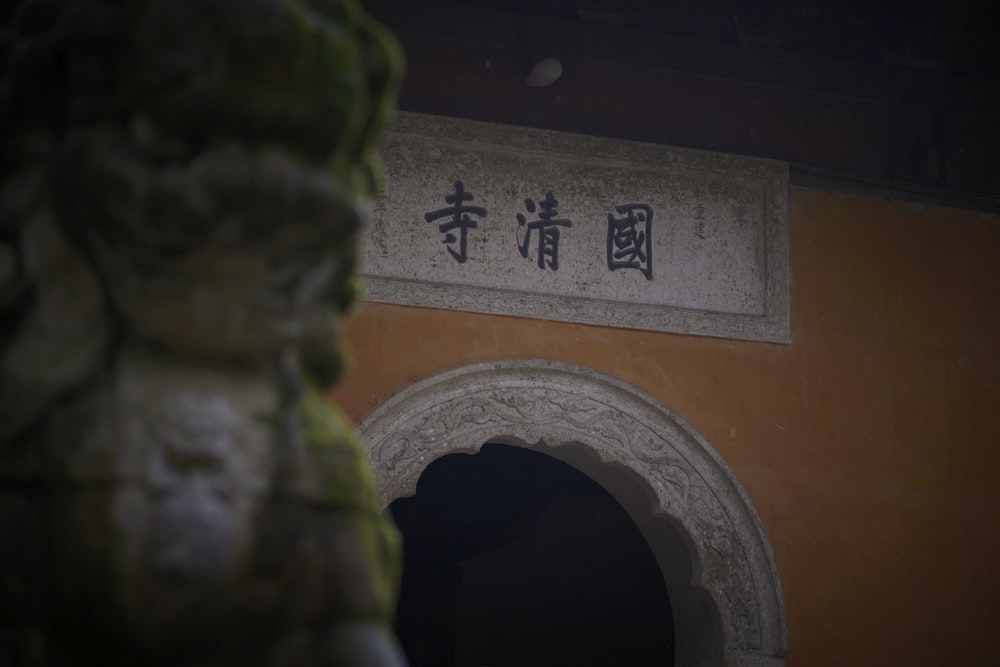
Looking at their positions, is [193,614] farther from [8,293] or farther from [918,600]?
[918,600]

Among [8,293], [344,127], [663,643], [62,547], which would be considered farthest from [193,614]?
[663,643]

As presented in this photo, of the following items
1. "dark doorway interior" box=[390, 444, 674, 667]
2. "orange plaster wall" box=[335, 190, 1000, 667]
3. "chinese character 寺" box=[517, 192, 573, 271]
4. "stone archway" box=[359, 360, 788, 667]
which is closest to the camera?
"stone archway" box=[359, 360, 788, 667]

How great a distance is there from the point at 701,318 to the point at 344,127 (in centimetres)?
407

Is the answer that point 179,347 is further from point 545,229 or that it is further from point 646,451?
point 545,229

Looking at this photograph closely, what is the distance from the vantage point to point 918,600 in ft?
17.7

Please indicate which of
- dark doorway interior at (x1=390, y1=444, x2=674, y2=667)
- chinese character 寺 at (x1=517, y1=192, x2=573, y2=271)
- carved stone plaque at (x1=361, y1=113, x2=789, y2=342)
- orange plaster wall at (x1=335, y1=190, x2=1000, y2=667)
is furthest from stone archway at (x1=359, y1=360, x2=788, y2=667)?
dark doorway interior at (x1=390, y1=444, x2=674, y2=667)

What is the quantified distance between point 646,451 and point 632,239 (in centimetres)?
87

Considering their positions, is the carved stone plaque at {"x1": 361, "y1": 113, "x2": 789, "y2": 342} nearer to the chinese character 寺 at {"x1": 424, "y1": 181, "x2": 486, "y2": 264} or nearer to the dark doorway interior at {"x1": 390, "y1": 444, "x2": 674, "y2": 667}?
the chinese character 寺 at {"x1": 424, "y1": 181, "x2": 486, "y2": 264}

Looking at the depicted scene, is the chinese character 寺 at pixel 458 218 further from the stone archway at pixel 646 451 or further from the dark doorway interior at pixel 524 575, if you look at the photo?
the dark doorway interior at pixel 524 575

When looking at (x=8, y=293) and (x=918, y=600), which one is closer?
(x=8, y=293)

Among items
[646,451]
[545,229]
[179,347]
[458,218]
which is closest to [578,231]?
[545,229]

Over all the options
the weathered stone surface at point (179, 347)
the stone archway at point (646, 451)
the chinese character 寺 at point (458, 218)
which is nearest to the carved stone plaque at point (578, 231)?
the chinese character 寺 at point (458, 218)

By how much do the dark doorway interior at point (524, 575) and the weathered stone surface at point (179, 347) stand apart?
5783 mm

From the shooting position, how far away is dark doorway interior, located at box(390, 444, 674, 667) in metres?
7.39
